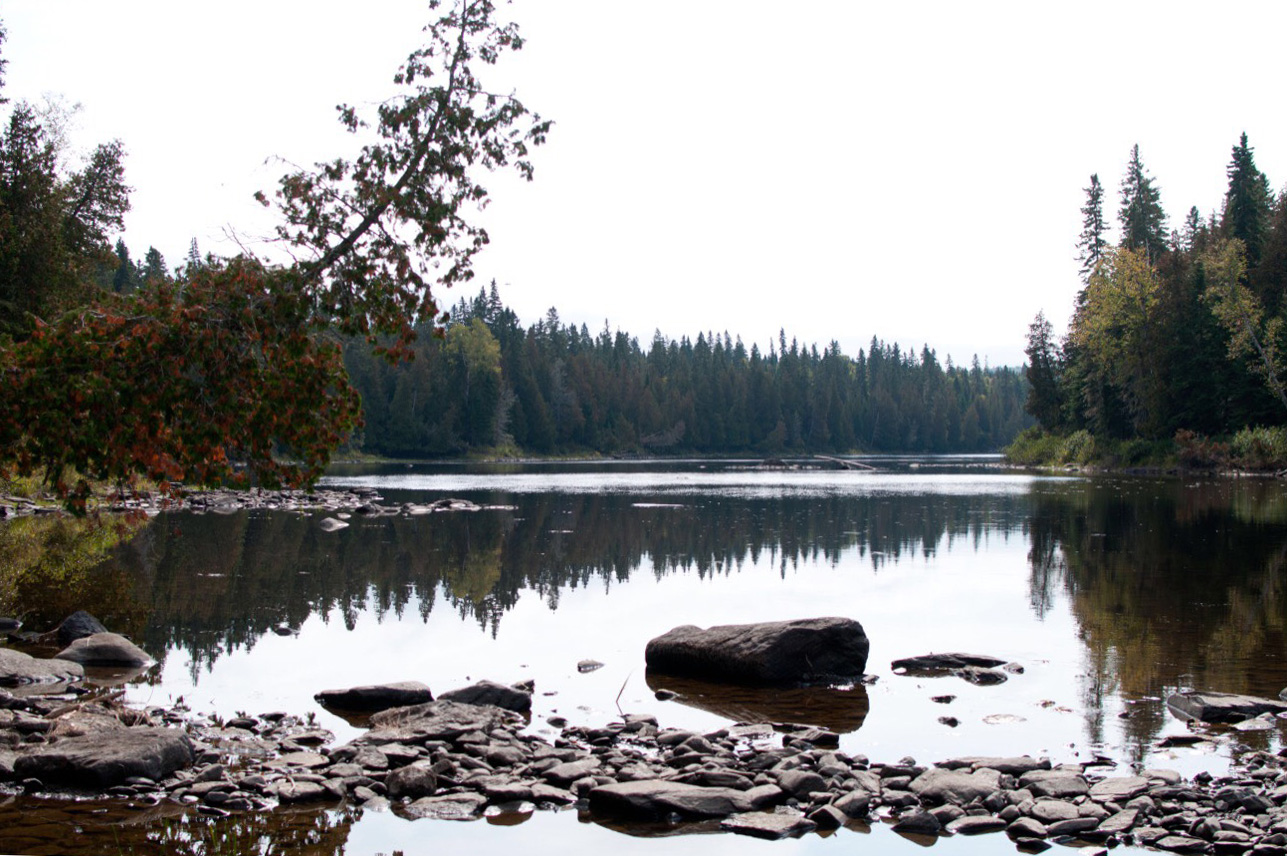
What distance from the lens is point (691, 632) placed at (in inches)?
631

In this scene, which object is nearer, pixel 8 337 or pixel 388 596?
pixel 8 337

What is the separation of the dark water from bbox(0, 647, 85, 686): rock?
1095 mm

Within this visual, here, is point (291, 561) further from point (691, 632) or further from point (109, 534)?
point (691, 632)

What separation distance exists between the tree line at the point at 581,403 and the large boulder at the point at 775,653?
92259 mm

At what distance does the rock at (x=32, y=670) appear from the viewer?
13805 millimetres

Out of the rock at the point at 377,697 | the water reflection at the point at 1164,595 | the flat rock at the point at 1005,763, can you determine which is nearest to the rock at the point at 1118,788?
the flat rock at the point at 1005,763

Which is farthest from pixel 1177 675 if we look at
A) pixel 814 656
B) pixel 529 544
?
pixel 529 544

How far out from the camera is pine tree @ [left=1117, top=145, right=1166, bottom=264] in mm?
97562

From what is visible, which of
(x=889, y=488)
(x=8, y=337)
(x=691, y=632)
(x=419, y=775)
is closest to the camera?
(x=419, y=775)

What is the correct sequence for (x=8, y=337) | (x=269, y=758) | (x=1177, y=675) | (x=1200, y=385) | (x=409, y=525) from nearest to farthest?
(x=269, y=758) < (x=8, y=337) < (x=1177, y=675) < (x=409, y=525) < (x=1200, y=385)

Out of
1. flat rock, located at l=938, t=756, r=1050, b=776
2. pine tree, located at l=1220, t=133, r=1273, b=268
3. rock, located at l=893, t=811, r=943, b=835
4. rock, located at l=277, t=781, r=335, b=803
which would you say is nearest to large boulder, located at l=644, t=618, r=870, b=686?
flat rock, located at l=938, t=756, r=1050, b=776

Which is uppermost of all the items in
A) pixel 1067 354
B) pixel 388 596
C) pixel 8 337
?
pixel 1067 354

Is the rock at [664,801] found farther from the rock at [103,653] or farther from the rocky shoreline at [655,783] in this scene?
the rock at [103,653]

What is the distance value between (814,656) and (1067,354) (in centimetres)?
9073
